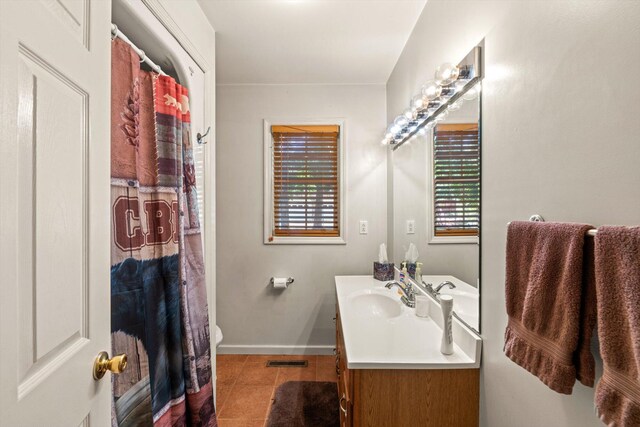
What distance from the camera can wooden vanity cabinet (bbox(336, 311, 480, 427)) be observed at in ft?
3.49

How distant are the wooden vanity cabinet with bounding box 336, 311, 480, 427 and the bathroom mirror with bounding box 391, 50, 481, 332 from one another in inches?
8.6

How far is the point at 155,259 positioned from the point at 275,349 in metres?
1.74

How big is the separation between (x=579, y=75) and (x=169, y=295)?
1483 mm

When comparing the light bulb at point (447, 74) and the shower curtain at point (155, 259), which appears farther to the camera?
the light bulb at point (447, 74)

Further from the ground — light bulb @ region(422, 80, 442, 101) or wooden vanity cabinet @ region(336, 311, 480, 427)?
light bulb @ region(422, 80, 442, 101)

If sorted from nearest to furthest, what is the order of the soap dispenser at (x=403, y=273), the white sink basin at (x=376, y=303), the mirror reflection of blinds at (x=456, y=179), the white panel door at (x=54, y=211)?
the white panel door at (x=54, y=211), the mirror reflection of blinds at (x=456, y=179), the white sink basin at (x=376, y=303), the soap dispenser at (x=403, y=273)

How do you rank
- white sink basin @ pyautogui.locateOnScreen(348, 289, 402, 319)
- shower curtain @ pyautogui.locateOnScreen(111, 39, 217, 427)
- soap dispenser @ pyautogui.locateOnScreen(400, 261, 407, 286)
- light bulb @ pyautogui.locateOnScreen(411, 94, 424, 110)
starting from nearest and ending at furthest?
shower curtain @ pyautogui.locateOnScreen(111, 39, 217, 427)
light bulb @ pyautogui.locateOnScreen(411, 94, 424, 110)
white sink basin @ pyautogui.locateOnScreen(348, 289, 402, 319)
soap dispenser @ pyautogui.locateOnScreen(400, 261, 407, 286)

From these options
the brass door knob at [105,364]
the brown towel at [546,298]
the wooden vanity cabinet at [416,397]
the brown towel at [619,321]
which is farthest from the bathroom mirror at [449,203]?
the brass door knob at [105,364]

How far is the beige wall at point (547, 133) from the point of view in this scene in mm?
572

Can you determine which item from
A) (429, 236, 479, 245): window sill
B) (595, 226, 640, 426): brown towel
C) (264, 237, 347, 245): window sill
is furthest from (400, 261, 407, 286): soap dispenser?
(595, 226, 640, 426): brown towel

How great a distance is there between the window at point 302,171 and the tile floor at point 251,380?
1009 millimetres

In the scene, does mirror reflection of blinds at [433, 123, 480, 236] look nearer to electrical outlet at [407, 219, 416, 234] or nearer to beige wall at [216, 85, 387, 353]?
electrical outlet at [407, 219, 416, 234]

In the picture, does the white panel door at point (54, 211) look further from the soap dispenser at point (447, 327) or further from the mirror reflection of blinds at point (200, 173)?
the soap dispenser at point (447, 327)

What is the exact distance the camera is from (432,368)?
3.50 ft
